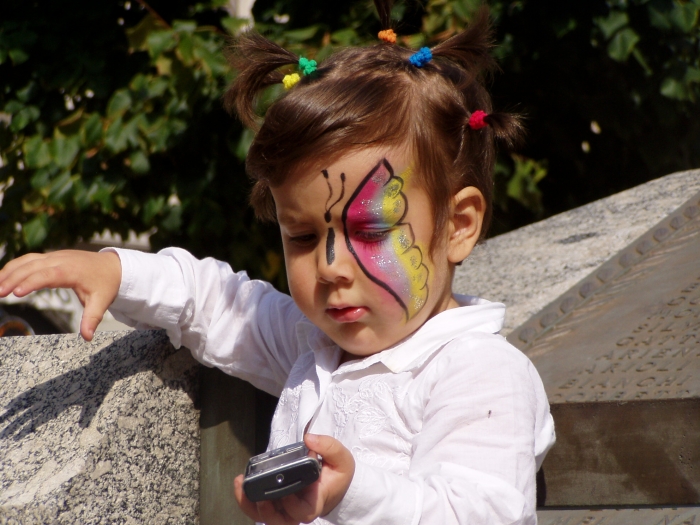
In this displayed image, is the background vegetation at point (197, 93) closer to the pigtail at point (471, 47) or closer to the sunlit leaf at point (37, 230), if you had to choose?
the sunlit leaf at point (37, 230)

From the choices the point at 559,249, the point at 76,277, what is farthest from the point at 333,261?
the point at 559,249

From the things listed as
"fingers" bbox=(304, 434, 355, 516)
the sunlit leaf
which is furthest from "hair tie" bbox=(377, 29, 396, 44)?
the sunlit leaf

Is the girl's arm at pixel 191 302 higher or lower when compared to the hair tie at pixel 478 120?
lower

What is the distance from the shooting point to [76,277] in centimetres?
152

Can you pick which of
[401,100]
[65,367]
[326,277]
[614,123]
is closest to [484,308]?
[326,277]

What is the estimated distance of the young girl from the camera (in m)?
1.21

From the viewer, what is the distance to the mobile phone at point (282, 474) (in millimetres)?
1032

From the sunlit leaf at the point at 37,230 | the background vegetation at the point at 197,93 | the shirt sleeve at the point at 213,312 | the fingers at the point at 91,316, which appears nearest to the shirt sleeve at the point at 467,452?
the shirt sleeve at the point at 213,312

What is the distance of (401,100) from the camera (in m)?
1.46

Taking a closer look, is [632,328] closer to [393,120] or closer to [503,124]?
[503,124]

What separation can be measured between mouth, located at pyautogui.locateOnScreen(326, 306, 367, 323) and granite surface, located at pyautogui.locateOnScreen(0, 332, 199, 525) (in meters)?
0.40

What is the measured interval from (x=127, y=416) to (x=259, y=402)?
34 cm

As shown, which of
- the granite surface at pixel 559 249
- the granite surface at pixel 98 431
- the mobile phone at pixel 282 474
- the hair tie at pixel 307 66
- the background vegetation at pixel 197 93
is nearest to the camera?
the mobile phone at pixel 282 474

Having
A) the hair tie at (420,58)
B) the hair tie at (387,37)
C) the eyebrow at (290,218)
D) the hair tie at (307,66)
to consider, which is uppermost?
the hair tie at (387,37)
